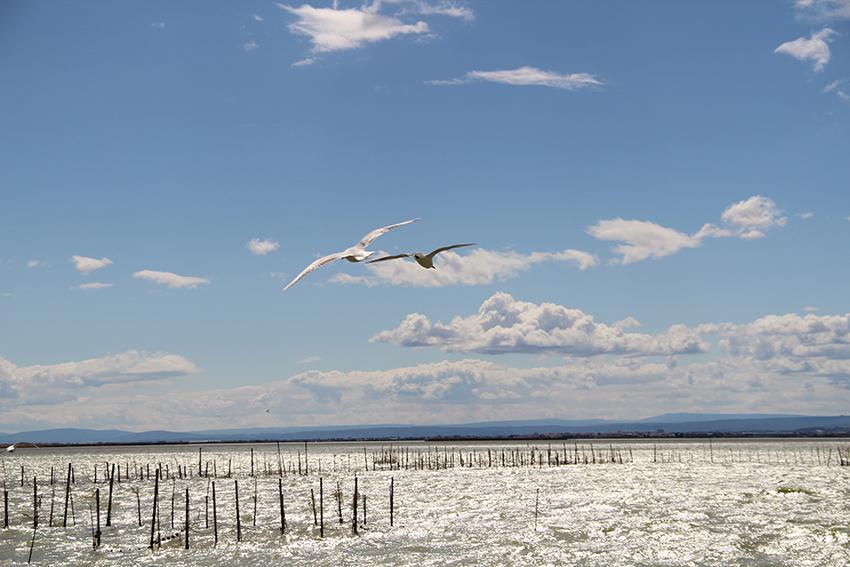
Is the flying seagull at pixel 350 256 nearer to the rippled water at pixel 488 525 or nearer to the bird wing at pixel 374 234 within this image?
the bird wing at pixel 374 234

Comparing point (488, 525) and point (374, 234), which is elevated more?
point (374, 234)

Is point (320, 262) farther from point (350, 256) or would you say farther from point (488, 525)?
point (488, 525)

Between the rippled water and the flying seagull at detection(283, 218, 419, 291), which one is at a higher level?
the flying seagull at detection(283, 218, 419, 291)

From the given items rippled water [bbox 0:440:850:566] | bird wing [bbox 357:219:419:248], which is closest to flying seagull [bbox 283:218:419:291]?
bird wing [bbox 357:219:419:248]

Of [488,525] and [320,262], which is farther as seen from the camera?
[488,525]

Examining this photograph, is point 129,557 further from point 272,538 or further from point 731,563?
point 731,563

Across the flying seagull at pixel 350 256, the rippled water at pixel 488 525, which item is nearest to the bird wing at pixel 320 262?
the flying seagull at pixel 350 256

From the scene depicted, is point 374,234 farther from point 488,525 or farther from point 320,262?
point 488,525

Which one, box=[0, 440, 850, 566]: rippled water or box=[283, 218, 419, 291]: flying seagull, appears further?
box=[0, 440, 850, 566]: rippled water

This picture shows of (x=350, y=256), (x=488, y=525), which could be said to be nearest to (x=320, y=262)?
(x=350, y=256)

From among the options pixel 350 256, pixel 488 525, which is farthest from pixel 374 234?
pixel 488 525

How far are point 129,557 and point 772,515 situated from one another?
2518 centimetres

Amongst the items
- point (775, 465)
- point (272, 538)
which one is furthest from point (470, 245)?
point (775, 465)

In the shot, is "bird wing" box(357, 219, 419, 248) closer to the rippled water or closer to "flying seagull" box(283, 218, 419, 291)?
"flying seagull" box(283, 218, 419, 291)
